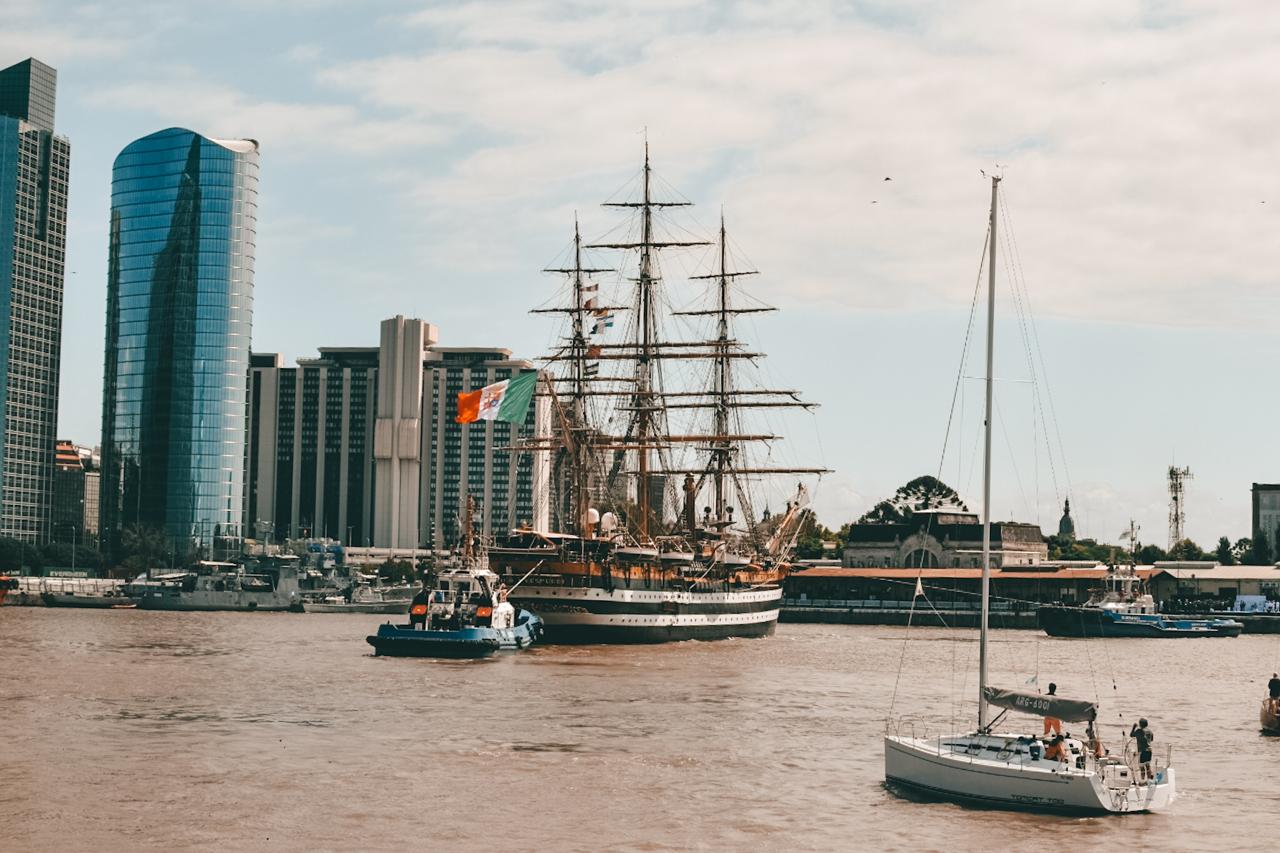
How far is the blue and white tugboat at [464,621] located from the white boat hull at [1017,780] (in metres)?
49.8

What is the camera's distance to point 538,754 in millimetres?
47344

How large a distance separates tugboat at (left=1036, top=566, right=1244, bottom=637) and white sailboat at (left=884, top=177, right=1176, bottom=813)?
9329 cm

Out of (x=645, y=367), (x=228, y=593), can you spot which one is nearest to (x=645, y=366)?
(x=645, y=367)

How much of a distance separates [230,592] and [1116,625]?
98292 millimetres

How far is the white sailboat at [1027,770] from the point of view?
37.6 meters

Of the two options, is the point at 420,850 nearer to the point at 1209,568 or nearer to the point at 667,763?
the point at 667,763

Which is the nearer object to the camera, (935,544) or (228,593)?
(228,593)

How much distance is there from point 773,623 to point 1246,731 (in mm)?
78395

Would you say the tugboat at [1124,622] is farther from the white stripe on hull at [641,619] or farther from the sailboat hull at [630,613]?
the sailboat hull at [630,613]

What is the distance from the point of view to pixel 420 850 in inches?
1328

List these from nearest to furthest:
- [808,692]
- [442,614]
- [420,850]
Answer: [420,850]
[808,692]
[442,614]

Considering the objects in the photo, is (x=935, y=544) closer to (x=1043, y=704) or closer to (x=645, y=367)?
(x=645, y=367)

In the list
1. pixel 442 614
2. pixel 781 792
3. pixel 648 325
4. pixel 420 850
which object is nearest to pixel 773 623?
pixel 648 325

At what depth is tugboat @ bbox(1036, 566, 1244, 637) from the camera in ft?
436
